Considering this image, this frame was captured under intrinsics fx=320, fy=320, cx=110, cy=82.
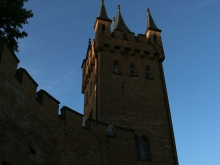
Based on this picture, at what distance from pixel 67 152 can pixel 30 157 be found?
1804 millimetres

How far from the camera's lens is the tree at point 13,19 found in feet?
34.6

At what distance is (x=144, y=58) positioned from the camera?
69.9 feet

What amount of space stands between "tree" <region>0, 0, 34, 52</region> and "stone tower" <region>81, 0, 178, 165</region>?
741 cm

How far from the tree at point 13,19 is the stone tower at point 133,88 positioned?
7410mm

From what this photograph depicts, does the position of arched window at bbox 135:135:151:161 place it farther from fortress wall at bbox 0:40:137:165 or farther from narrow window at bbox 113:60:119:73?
narrow window at bbox 113:60:119:73

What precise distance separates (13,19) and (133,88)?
9.77 meters

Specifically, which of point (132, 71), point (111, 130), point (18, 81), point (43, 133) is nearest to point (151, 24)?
point (132, 71)

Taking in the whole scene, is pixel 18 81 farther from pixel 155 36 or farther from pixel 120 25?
pixel 120 25

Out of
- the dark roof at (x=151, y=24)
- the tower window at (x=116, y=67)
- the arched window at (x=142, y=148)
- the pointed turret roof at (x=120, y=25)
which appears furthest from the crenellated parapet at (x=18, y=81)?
the dark roof at (x=151, y=24)

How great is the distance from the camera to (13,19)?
1095cm

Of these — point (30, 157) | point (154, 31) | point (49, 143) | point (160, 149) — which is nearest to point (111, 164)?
point (49, 143)

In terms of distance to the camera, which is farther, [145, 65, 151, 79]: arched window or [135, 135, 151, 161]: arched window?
[145, 65, 151, 79]: arched window

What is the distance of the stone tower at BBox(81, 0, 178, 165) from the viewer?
674 inches

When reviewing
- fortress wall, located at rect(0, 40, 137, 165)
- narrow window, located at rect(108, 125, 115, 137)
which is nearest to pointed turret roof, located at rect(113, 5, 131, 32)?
narrow window, located at rect(108, 125, 115, 137)
